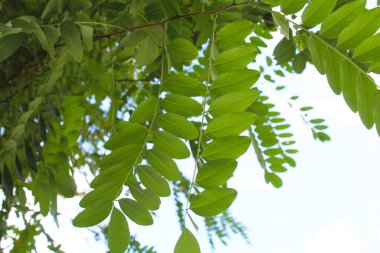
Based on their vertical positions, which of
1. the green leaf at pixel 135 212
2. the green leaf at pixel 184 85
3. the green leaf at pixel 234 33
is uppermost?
the green leaf at pixel 234 33

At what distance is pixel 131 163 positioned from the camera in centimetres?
61

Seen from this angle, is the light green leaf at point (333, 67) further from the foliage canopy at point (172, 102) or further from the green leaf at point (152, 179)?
the green leaf at point (152, 179)

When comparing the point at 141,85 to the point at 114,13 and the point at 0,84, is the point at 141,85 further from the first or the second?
the point at 0,84

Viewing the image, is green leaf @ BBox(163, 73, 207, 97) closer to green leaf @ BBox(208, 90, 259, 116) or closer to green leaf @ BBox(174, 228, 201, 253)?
green leaf @ BBox(208, 90, 259, 116)

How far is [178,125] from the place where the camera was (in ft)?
2.07

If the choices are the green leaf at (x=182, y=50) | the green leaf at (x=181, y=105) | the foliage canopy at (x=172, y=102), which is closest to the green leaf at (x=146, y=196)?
the foliage canopy at (x=172, y=102)

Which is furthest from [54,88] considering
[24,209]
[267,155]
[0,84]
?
[267,155]

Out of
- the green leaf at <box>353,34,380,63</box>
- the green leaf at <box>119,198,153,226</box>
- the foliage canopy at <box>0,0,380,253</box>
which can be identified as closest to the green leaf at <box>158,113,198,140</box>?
the foliage canopy at <box>0,0,380,253</box>

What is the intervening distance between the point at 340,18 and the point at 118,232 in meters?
0.36

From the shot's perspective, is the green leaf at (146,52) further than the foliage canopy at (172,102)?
Yes

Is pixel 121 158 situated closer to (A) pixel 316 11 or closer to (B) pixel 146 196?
(B) pixel 146 196

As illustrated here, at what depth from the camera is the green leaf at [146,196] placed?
23.5 inches

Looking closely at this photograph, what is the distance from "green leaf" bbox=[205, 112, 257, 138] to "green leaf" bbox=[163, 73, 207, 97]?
3.1 inches

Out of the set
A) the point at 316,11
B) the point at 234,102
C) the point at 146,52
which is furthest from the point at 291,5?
the point at 146,52
